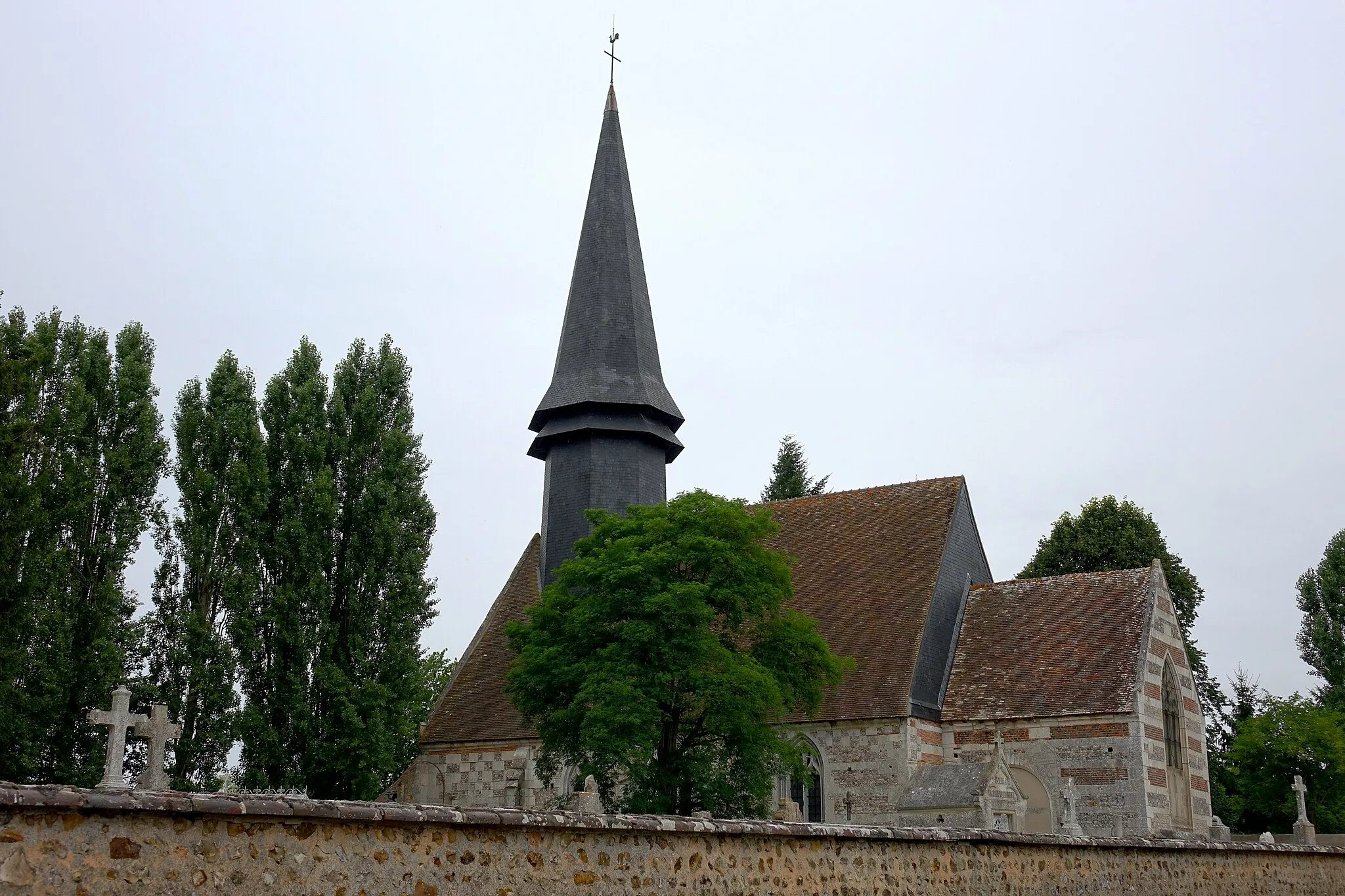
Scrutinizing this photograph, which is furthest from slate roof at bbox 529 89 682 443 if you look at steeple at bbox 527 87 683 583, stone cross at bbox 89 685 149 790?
stone cross at bbox 89 685 149 790

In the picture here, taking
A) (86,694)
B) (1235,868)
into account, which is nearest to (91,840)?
(1235,868)

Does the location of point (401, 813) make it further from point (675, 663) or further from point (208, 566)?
point (208, 566)

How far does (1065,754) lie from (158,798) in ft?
66.3

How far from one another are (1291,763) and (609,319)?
2086cm

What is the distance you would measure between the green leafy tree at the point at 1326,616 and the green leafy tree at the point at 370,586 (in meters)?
37.5

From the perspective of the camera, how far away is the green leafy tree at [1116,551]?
3619 centimetres

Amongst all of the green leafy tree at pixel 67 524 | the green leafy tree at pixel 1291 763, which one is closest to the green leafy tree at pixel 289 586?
the green leafy tree at pixel 67 524

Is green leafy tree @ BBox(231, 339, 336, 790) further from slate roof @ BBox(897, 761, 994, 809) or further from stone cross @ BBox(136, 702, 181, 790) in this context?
stone cross @ BBox(136, 702, 181, 790)

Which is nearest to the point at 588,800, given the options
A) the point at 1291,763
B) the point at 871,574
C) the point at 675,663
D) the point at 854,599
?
the point at 675,663

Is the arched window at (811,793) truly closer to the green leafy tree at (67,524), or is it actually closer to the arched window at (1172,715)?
the arched window at (1172,715)

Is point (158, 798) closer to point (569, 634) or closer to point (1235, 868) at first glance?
point (1235, 868)

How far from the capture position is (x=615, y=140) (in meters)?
32.9

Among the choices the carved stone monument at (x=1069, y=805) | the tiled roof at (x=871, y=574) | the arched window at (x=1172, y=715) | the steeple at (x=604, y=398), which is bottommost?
the carved stone monument at (x=1069, y=805)

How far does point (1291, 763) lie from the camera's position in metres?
30.9
